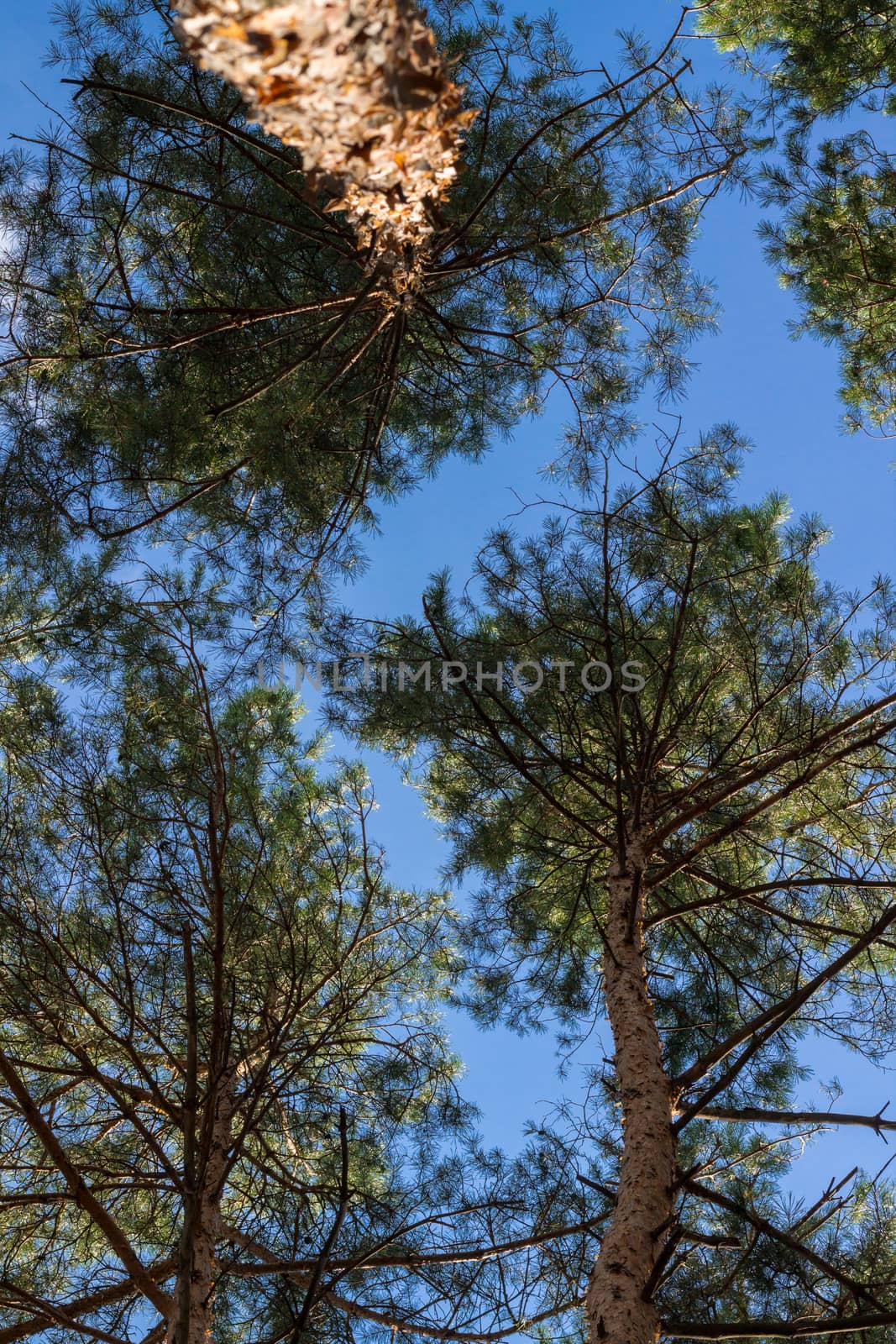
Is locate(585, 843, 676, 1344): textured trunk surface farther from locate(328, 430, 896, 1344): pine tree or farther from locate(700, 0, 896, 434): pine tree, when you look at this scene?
locate(700, 0, 896, 434): pine tree

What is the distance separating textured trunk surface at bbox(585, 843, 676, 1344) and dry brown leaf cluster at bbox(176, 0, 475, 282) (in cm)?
235

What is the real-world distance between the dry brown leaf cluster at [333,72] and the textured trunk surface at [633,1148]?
2.35 metres

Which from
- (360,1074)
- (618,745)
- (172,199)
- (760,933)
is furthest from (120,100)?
(760,933)

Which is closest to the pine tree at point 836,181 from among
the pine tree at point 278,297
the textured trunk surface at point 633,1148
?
the pine tree at point 278,297

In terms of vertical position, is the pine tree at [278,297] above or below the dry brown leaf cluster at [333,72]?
above

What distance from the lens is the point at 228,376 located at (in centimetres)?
496

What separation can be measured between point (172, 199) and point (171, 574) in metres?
1.91

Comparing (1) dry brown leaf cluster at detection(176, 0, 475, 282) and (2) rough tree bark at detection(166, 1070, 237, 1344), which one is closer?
(1) dry brown leaf cluster at detection(176, 0, 475, 282)

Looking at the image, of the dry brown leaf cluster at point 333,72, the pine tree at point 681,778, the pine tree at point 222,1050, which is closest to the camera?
the dry brown leaf cluster at point 333,72

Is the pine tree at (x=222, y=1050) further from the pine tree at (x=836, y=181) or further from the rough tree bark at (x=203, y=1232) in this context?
the pine tree at (x=836, y=181)

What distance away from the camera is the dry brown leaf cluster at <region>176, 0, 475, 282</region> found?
4.13 ft

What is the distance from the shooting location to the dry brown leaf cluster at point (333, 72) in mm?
1259

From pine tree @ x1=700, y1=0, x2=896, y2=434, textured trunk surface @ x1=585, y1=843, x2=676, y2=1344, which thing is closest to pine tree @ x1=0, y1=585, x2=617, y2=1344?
textured trunk surface @ x1=585, y1=843, x2=676, y2=1344

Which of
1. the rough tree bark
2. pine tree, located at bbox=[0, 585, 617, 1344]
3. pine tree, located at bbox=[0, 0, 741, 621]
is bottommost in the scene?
the rough tree bark
